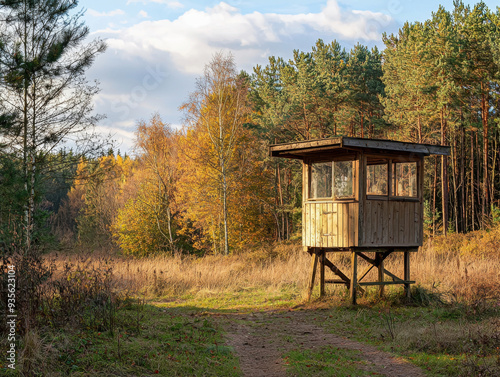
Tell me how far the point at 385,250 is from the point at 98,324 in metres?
9.00

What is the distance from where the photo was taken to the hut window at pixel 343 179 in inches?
531

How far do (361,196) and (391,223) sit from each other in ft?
4.57

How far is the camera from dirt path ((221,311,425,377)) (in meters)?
7.77

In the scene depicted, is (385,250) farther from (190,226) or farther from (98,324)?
(190,226)

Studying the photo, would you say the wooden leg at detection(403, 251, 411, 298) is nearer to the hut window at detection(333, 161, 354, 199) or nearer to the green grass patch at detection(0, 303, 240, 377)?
the hut window at detection(333, 161, 354, 199)

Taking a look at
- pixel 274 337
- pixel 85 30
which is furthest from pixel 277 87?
pixel 274 337

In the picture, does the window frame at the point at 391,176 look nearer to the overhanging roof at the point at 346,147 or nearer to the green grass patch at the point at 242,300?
the overhanging roof at the point at 346,147

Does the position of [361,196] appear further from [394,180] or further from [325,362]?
[325,362]

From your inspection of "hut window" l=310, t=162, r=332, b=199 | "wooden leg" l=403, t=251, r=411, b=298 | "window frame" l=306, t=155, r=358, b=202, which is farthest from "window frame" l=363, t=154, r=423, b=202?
"wooden leg" l=403, t=251, r=411, b=298

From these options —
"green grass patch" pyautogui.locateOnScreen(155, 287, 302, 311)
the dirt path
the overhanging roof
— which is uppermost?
the overhanging roof

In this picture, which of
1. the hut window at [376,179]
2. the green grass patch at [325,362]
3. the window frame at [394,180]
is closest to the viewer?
the green grass patch at [325,362]

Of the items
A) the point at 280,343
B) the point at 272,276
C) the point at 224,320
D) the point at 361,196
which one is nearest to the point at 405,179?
the point at 361,196

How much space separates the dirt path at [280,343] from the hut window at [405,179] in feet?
15.4

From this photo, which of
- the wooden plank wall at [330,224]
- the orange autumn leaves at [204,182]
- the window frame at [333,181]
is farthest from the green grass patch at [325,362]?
the orange autumn leaves at [204,182]
